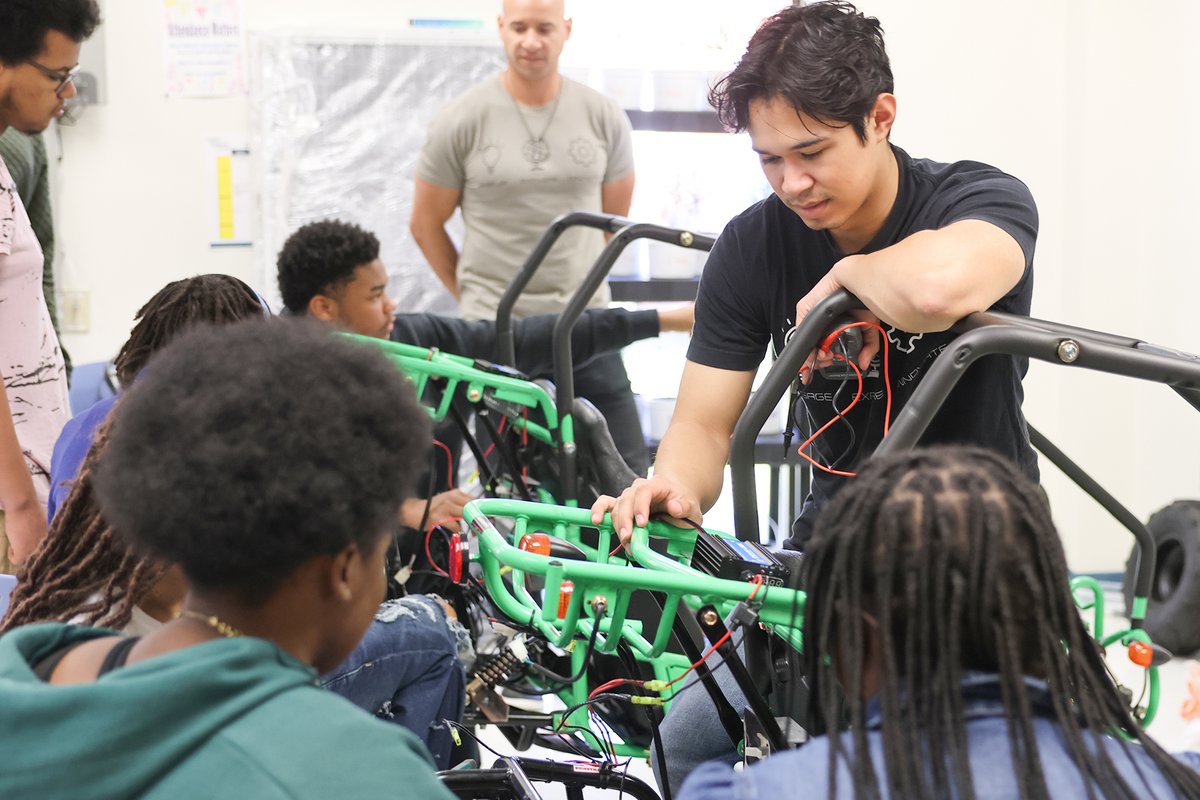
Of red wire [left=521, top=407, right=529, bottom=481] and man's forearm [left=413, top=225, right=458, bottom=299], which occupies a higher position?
man's forearm [left=413, top=225, right=458, bottom=299]

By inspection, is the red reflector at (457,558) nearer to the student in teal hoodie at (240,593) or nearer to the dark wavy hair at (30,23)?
the student in teal hoodie at (240,593)

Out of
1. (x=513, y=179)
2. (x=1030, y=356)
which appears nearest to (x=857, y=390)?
(x=1030, y=356)

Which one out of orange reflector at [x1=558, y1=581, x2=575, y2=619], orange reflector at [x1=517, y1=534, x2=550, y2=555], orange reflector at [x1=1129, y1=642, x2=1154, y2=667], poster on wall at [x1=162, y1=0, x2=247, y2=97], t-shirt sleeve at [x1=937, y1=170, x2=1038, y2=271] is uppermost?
poster on wall at [x1=162, y1=0, x2=247, y2=97]

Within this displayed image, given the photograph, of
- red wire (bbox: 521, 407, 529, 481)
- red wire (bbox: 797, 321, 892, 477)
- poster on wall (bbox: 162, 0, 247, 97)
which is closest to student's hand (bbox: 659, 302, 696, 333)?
red wire (bbox: 521, 407, 529, 481)

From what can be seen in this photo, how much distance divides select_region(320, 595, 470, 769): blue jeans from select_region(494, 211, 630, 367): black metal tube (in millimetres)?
1151

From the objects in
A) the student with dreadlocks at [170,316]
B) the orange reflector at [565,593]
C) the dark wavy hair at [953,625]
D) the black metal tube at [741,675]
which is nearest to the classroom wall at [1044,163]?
the student with dreadlocks at [170,316]

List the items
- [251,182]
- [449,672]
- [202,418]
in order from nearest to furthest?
1. [202,418]
2. [449,672]
3. [251,182]

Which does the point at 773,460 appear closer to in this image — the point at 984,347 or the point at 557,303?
the point at 557,303

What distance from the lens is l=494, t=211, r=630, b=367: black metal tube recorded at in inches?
117

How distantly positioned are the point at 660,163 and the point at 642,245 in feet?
1.08

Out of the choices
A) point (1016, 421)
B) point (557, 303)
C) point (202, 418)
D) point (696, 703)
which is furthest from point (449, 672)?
point (557, 303)

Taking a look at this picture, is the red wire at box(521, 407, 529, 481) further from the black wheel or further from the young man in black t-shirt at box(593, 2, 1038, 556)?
the black wheel

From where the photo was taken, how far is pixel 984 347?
1.55 metres

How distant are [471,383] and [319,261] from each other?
2.35ft
